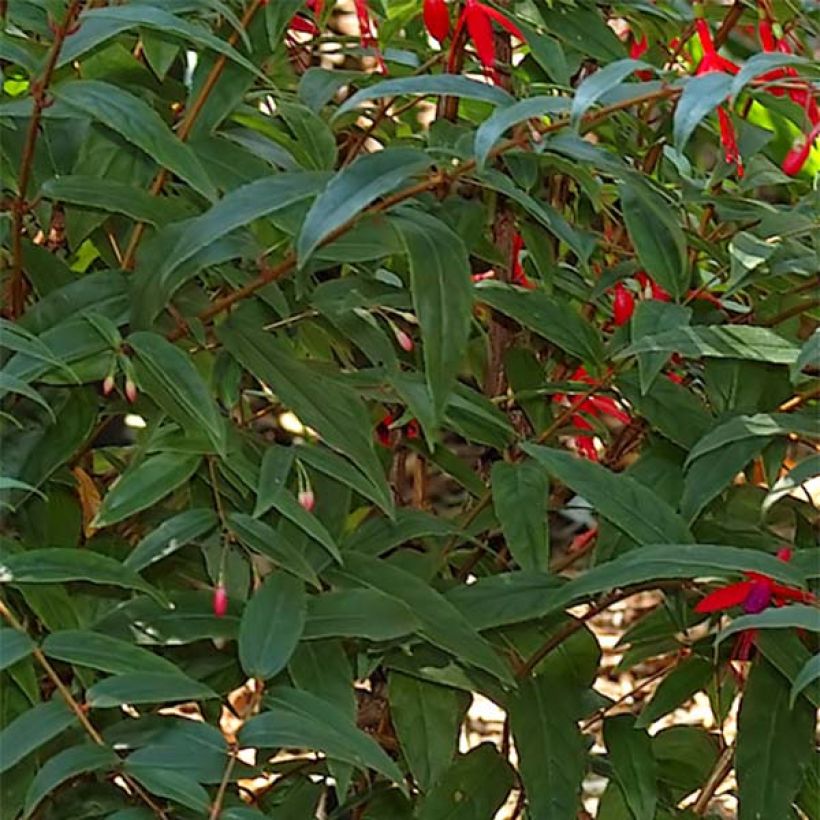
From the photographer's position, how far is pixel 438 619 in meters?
0.61

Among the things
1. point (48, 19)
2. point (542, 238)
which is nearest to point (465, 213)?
point (542, 238)

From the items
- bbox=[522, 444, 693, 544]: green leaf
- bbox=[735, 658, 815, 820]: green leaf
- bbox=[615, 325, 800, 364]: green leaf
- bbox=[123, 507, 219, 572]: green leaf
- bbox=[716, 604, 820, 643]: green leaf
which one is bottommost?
bbox=[735, 658, 815, 820]: green leaf

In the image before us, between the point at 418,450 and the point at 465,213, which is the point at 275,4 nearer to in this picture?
the point at 465,213

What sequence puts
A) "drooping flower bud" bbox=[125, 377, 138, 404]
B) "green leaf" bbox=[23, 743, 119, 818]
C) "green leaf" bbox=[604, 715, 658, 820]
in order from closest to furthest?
"green leaf" bbox=[23, 743, 119, 818] → "drooping flower bud" bbox=[125, 377, 138, 404] → "green leaf" bbox=[604, 715, 658, 820]

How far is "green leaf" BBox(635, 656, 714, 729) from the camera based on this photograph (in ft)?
2.31

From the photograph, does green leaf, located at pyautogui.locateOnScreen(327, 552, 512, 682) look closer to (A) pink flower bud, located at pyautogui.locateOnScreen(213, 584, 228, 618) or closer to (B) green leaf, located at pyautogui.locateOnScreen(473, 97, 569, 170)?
(A) pink flower bud, located at pyautogui.locateOnScreen(213, 584, 228, 618)

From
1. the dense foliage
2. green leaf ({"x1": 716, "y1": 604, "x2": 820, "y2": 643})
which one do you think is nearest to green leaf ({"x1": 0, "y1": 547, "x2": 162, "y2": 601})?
the dense foliage

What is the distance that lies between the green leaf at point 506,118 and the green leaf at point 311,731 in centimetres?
21

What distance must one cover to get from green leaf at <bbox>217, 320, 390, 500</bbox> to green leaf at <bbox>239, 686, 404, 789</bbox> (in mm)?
97

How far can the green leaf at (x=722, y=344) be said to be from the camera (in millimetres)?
634

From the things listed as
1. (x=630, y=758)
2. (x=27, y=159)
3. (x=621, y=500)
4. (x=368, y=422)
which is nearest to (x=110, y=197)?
(x=27, y=159)

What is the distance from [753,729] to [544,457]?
5.9 inches

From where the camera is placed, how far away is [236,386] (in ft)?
2.19

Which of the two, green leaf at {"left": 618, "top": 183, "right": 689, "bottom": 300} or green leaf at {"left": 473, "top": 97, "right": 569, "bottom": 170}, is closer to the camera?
green leaf at {"left": 473, "top": 97, "right": 569, "bottom": 170}
